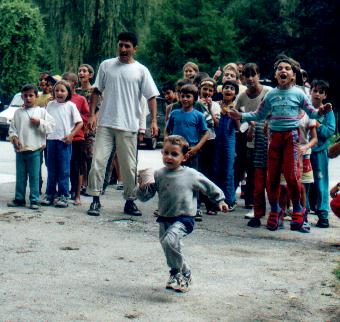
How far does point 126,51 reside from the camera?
36.0 ft

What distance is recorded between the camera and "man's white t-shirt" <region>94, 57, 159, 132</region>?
1096cm

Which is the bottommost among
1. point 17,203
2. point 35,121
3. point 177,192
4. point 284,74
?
point 17,203

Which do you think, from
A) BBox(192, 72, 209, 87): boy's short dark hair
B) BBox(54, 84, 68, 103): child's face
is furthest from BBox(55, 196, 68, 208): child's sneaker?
BBox(192, 72, 209, 87): boy's short dark hair

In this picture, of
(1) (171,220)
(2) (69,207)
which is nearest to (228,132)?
(2) (69,207)

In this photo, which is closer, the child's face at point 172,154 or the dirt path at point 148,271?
the dirt path at point 148,271

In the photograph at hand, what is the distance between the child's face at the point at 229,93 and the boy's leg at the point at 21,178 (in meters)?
2.66

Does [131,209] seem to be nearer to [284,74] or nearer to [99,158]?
[99,158]

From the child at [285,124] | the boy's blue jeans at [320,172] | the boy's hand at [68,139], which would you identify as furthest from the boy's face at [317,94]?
the boy's hand at [68,139]

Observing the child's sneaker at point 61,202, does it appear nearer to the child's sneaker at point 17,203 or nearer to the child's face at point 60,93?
the child's sneaker at point 17,203

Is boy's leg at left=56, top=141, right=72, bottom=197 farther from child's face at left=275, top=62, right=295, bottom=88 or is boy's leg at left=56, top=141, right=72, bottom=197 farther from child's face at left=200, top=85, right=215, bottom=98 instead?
child's face at left=275, top=62, right=295, bottom=88

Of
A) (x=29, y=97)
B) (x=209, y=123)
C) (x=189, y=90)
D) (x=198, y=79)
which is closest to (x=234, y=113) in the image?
(x=189, y=90)

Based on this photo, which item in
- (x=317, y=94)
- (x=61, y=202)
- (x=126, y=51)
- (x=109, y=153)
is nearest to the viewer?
→ (x=126, y=51)

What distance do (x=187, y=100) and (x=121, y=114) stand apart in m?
0.82

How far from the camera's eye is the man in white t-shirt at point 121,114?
1096 centimetres
